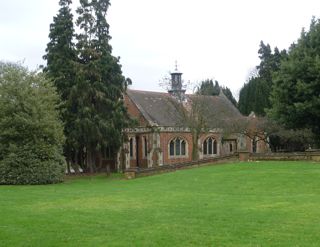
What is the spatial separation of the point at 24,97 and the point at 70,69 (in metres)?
9.69

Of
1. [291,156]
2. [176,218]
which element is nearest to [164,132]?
[291,156]

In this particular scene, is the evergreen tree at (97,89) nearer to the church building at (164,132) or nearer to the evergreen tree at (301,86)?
the church building at (164,132)

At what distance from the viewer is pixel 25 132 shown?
97.2 feet

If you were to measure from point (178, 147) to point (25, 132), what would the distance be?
23872mm

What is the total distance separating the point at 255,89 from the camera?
185 feet

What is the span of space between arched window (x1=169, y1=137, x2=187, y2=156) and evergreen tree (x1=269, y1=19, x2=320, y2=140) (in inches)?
706

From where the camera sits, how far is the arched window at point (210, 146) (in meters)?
53.4

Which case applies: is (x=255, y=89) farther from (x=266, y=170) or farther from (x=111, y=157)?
(x=266, y=170)

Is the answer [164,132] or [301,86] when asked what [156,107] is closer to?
[164,132]

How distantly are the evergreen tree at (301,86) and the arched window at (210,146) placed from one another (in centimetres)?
1969

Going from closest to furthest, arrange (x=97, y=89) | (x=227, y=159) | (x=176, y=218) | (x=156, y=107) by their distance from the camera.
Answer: (x=176, y=218), (x=227, y=159), (x=97, y=89), (x=156, y=107)

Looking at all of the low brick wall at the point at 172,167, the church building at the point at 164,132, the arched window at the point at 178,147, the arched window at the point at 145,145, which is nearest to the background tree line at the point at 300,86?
the low brick wall at the point at 172,167

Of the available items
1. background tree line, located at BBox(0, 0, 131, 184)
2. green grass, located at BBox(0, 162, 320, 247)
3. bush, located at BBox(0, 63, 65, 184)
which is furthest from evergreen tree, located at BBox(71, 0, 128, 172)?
green grass, located at BBox(0, 162, 320, 247)

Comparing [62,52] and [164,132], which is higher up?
[62,52]
